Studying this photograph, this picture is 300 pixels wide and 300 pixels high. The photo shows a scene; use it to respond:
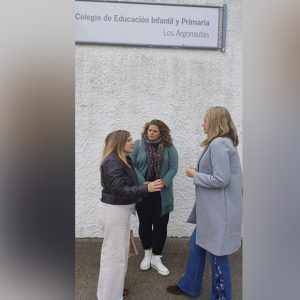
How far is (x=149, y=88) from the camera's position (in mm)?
Result: 1848

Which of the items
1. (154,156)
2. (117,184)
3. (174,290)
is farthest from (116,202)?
(174,290)

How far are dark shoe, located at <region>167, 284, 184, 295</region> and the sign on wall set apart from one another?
1182mm

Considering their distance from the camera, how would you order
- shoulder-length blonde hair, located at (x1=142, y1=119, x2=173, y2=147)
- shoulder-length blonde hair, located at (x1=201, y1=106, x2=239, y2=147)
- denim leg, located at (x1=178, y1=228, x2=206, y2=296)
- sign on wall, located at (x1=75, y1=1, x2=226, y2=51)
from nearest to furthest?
1. sign on wall, located at (x1=75, y1=1, x2=226, y2=51)
2. shoulder-length blonde hair, located at (x1=201, y1=106, x2=239, y2=147)
3. denim leg, located at (x1=178, y1=228, x2=206, y2=296)
4. shoulder-length blonde hair, located at (x1=142, y1=119, x2=173, y2=147)

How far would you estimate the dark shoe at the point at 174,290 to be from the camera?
1709 millimetres

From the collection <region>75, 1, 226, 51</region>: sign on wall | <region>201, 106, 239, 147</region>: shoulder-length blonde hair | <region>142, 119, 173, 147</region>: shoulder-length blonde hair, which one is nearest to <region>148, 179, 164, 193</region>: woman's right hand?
<region>142, 119, 173, 147</region>: shoulder-length blonde hair

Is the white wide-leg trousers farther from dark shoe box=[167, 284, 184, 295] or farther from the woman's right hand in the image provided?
dark shoe box=[167, 284, 184, 295]

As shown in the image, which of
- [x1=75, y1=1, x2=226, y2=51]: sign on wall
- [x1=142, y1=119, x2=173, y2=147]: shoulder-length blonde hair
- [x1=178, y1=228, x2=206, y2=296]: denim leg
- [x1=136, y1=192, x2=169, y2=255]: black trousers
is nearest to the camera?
[x1=75, y1=1, x2=226, y2=51]: sign on wall

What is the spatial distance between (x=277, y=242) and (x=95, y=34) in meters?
1.04

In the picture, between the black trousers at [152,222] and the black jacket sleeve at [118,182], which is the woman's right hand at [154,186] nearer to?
the black jacket sleeve at [118,182]

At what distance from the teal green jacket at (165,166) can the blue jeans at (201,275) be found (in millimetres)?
260

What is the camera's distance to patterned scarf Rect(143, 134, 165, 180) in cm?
176

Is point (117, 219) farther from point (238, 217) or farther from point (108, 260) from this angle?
point (238, 217)

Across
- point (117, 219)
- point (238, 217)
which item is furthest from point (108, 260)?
point (238, 217)

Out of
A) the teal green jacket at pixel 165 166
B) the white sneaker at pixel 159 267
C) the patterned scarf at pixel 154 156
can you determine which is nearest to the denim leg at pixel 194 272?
the white sneaker at pixel 159 267
